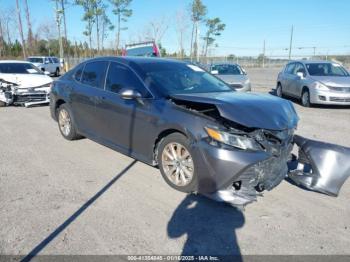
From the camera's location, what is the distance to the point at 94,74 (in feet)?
19.2

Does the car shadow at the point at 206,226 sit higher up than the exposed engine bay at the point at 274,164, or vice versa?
the exposed engine bay at the point at 274,164

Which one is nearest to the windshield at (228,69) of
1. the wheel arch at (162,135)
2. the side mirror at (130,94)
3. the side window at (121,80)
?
the side window at (121,80)

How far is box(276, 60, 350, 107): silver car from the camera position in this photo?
10.6 m

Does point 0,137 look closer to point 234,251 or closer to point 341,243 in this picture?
point 234,251

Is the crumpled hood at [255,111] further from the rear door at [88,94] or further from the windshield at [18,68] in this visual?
the windshield at [18,68]

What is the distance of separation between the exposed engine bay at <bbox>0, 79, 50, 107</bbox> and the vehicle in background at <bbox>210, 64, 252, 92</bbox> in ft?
19.4

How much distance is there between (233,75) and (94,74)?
8466 mm

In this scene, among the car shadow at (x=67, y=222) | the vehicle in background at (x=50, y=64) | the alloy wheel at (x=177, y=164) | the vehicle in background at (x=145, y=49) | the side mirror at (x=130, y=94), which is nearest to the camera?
the car shadow at (x=67, y=222)

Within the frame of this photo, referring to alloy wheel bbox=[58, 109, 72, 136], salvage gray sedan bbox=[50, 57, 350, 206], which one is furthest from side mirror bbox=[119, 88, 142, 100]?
alloy wheel bbox=[58, 109, 72, 136]

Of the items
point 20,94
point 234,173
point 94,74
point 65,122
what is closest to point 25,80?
point 20,94

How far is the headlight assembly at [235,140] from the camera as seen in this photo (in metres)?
3.68

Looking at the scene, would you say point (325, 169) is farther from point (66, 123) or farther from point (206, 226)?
point (66, 123)

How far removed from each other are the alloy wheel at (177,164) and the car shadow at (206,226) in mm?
244

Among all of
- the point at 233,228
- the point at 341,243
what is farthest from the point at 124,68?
the point at 341,243
